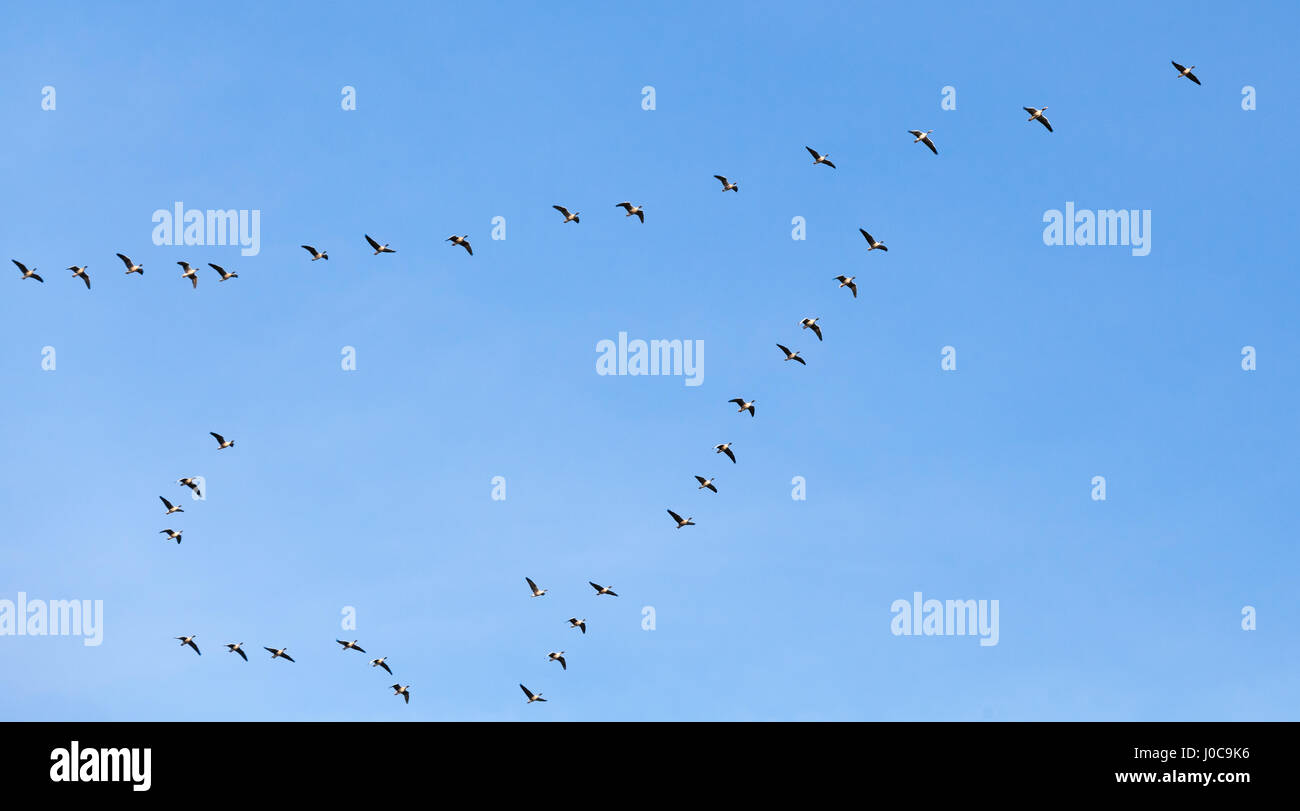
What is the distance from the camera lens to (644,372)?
10188 cm

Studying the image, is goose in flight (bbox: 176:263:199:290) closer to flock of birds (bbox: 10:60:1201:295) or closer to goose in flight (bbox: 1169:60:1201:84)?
flock of birds (bbox: 10:60:1201:295)

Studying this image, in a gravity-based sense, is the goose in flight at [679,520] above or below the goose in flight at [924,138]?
below

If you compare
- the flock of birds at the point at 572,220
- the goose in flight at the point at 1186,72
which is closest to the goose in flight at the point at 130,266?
the flock of birds at the point at 572,220

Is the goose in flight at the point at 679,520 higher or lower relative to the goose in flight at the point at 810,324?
lower

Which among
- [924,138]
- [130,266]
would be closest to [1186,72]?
[924,138]

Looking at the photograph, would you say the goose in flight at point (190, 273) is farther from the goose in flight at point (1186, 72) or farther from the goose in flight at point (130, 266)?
the goose in flight at point (1186, 72)

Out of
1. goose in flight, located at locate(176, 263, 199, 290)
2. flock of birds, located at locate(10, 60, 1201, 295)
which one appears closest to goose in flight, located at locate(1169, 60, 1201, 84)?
flock of birds, located at locate(10, 60, 1201, 295)

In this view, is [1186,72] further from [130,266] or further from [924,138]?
[130,266]

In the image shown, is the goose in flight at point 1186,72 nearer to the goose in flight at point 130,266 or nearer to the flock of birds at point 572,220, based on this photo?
the flock of birds at point 572,220

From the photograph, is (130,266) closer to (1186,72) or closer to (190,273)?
(190,273)

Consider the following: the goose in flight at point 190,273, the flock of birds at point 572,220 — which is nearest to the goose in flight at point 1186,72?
the flock of birds at point 572,220
